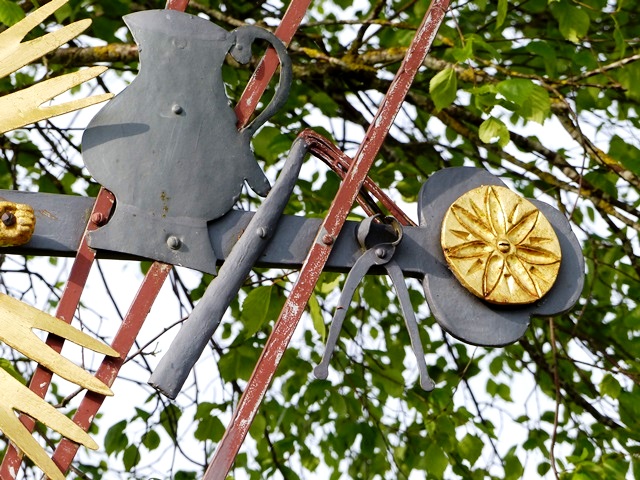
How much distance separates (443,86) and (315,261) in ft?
2.60

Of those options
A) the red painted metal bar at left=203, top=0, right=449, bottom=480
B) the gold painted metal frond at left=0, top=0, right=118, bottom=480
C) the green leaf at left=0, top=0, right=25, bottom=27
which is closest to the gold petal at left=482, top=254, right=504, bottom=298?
the red painted metal bar at left=203, top=0, right=449, bottom=480

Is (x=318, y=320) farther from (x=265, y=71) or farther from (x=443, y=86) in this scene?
(x=265, y=71)

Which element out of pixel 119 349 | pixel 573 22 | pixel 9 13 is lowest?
pixel 119 349

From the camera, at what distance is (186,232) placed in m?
1.70

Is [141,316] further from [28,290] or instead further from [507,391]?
[507,391]

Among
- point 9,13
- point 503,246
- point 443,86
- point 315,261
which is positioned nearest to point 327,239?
point 315,261

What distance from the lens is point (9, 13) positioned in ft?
7.97

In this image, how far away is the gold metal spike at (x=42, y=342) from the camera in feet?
5.19

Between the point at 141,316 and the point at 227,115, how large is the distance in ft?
1.10

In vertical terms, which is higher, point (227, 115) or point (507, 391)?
point (507, 391)

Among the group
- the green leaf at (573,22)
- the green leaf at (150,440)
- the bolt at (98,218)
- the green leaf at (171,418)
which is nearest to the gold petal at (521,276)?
the bolt at (98,218)

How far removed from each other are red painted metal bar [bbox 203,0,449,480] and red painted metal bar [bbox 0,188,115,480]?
0.25m

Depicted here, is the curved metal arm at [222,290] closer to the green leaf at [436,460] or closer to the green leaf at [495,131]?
the green leaf at [495,131]

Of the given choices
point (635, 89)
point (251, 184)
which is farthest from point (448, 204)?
point (635, 89)
